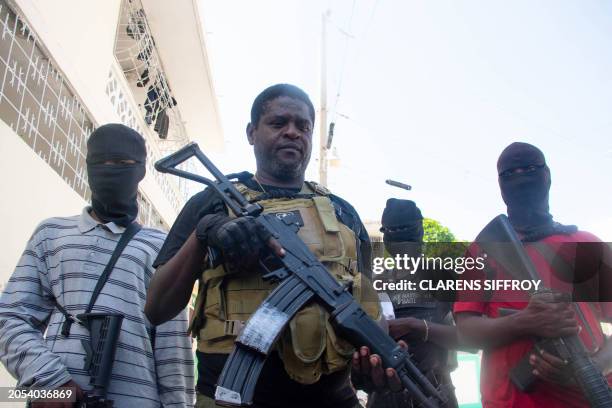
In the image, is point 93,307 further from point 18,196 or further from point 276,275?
point 18,196

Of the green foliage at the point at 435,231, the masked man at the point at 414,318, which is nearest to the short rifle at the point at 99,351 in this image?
the masked man at the point at 414,318

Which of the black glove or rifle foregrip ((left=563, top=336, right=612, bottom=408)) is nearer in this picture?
the black glove

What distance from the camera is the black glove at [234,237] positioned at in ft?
4.77

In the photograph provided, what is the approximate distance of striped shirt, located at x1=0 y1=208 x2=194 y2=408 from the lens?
67.8 inches

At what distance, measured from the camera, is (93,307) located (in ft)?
6.09

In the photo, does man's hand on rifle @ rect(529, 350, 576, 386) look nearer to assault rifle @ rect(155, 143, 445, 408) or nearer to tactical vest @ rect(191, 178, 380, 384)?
assault rifle @ rect(155, 143, 445, 408)

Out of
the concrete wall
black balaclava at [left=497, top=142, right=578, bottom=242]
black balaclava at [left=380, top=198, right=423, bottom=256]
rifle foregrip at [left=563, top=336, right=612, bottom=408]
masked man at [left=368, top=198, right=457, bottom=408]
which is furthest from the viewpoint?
the concrete wall

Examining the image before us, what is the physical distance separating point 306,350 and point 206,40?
9.74 metres

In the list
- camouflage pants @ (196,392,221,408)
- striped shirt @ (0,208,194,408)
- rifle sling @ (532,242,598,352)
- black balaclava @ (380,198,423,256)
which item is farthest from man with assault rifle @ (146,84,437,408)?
black balaclava @ (380,198,423,256)

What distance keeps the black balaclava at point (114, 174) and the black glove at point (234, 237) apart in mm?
797

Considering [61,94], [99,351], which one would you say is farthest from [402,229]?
[61,94]

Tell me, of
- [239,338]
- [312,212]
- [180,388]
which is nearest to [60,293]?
[180,388]

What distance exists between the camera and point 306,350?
1.50 metres

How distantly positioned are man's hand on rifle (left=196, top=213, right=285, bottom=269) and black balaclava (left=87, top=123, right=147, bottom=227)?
0.80 metres
